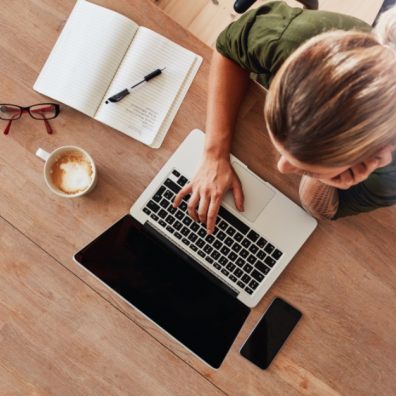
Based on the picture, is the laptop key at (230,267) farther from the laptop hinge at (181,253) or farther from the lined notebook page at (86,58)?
the lined notebook page at (86,58)

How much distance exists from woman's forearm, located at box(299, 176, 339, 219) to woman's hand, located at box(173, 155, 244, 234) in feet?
0.41

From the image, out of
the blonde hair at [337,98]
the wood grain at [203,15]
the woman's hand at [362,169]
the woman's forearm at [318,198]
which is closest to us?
the blonde hair at [337,98]

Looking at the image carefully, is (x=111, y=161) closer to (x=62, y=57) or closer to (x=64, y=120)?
(x=64, y=120)

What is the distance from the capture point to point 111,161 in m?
→ 0.91

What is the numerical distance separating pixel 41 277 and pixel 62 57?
0.45 meters

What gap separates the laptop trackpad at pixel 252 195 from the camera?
89 centimetres

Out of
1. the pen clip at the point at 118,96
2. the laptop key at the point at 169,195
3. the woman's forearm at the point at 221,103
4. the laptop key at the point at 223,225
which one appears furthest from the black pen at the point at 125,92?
the laptop key at the point at 223,225

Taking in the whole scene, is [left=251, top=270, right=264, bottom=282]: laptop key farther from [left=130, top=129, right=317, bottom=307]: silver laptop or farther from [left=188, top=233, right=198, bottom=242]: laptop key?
[left=188, top=233, right=198, bottom=242]: laptop key

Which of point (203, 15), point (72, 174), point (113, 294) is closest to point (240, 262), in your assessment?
point (113, 294)

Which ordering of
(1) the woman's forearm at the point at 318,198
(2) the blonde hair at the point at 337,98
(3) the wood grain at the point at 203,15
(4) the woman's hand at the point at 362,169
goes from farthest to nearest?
(3) the wood grain at the point at 203,15, (1) the woman's forearm at the point at 318,198, (4) the woman's hand at the point at 362,169, (2) the blonde hair at the point at 337,98

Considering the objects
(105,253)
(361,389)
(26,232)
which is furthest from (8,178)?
(361,389)

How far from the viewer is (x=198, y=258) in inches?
34.8

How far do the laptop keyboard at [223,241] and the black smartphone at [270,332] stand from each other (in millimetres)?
64

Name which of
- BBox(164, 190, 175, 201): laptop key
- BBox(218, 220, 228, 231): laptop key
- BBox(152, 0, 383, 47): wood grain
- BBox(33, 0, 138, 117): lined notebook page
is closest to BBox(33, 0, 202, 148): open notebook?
BBox(33, 0, 138, 117): lined notebook page
